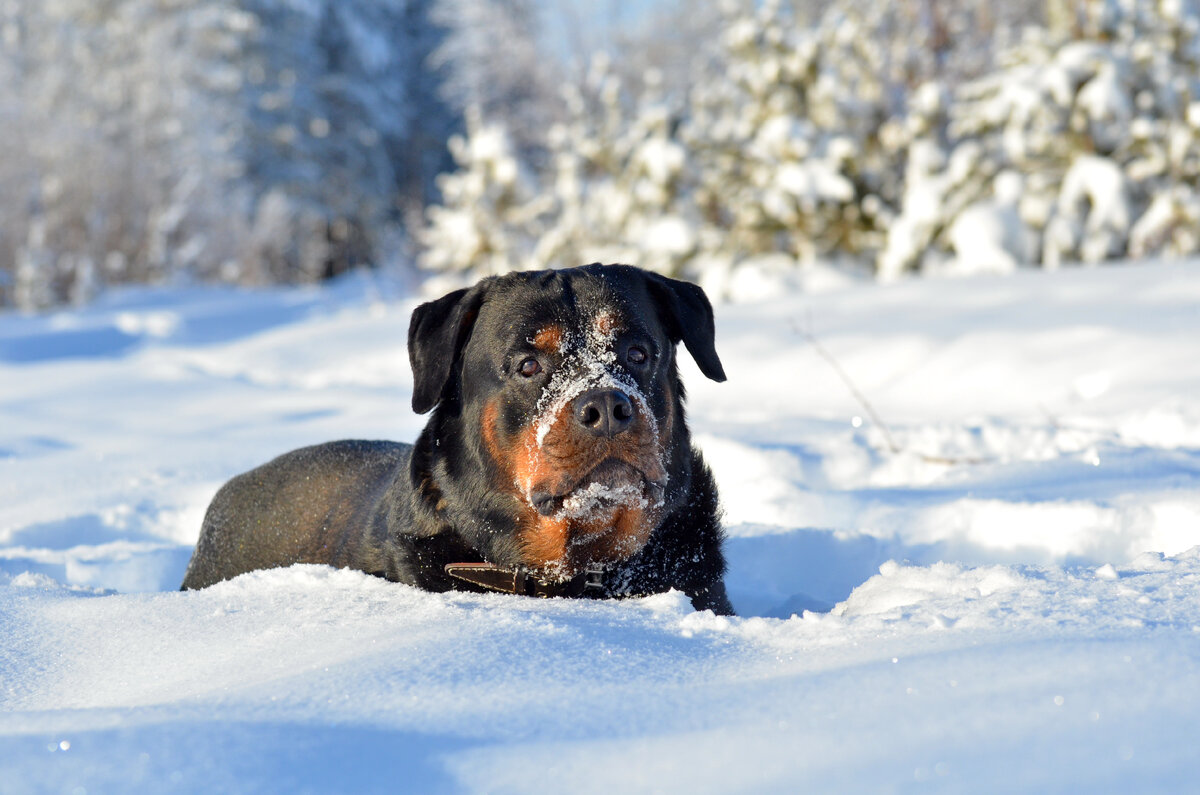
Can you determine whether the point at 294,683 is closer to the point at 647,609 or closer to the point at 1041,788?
the point at 647,609

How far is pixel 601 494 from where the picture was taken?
246 centimetres

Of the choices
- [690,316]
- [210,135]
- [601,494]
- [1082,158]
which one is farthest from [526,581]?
[210,135]

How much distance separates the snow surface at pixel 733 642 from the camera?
1213 millimetres

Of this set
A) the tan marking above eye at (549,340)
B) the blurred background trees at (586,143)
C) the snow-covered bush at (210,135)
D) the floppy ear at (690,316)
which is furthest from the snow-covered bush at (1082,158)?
the snow-covered bush at (210,135)

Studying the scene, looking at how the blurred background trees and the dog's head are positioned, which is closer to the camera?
the dog's head

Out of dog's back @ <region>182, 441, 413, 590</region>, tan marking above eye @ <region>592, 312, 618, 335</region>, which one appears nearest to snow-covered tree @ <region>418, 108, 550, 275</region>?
dog's back @ <region>182, 441, 413, 590</region>

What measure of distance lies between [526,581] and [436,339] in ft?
2.35

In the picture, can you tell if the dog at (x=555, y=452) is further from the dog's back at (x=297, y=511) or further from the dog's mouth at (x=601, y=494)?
the dog's back at (x=297, y=511)

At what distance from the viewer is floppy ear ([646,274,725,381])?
116 inches

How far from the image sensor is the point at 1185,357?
5188 millimetres

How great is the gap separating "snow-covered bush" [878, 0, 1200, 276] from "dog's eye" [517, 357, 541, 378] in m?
7.72

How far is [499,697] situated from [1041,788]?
72cm

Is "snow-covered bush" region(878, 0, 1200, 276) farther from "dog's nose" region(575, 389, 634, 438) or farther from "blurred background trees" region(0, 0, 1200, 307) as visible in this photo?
"dog's nose" region(575, 389, 634, 438)

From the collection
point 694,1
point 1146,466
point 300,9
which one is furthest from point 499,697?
point 694,1
